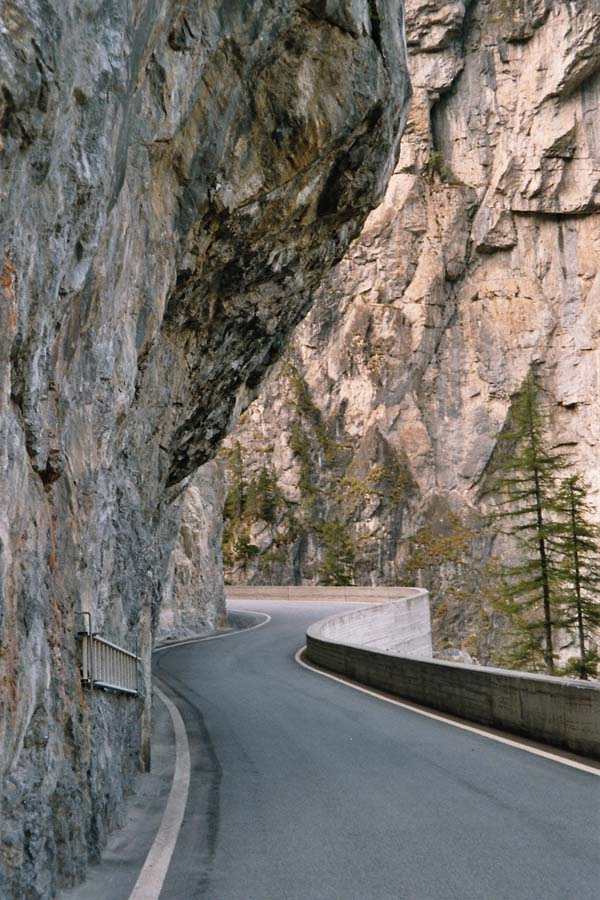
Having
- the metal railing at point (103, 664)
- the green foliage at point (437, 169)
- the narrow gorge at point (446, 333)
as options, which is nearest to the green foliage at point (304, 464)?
the narrow gorge at point (446, 333)

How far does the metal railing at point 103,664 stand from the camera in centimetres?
639

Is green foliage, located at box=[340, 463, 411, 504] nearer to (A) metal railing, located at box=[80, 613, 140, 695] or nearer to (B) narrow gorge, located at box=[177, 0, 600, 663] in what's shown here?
(B) narrow gorge, located at box=[177, 0, 600, 663]

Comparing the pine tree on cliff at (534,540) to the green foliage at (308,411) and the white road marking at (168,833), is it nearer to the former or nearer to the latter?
the white road marking at (168,833)

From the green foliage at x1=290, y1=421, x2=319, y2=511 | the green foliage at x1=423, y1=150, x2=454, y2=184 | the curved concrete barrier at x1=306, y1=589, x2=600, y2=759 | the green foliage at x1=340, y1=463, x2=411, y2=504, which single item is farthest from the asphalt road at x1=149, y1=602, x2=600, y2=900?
the green foliage at x1=423, y1=150, x2=454, y2=184

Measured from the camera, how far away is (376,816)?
7.08 m

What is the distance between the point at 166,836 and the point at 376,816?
68.2 inches

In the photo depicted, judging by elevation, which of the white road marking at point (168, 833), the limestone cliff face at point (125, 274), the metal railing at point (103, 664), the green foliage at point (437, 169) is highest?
the green foliage at point (437, 169)

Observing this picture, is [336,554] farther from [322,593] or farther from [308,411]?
[308,411]

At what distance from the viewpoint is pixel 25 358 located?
187 inches

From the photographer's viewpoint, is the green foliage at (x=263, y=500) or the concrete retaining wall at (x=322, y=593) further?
the green foliage at (x=263, y=500)

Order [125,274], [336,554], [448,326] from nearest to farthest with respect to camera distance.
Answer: [125,274]
[336,554]
[448,326]

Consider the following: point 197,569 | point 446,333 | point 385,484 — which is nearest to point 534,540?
point 197,569

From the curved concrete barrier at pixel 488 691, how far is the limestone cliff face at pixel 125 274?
180 inches

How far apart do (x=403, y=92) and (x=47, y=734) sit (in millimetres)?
A: 12016
